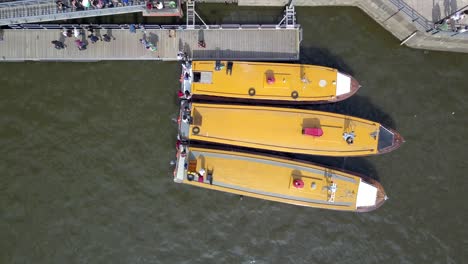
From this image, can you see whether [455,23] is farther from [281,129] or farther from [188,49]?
[188,49]

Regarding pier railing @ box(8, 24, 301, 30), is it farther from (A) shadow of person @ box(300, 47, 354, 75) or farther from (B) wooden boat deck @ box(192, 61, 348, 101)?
(B) wooden boat deck @ box(192, 61, 348, 101)

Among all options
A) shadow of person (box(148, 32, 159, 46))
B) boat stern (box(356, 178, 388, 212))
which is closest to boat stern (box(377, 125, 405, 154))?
boat stern (box(356, 178, 388, 212))

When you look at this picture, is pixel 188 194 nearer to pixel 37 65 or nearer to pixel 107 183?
pixel 107 183

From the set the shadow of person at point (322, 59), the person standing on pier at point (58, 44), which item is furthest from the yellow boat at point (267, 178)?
the person standing on pier at point (58, 44)

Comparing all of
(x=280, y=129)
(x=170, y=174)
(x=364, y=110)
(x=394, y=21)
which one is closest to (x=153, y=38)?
(x=170, y=174)

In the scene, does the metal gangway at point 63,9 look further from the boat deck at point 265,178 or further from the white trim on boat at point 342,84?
the white trim on boat at point 342,84
